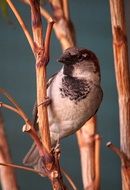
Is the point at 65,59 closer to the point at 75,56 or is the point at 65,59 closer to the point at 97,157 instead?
the point at 75,56

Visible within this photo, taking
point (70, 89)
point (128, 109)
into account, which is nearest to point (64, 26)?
point (70, 89)

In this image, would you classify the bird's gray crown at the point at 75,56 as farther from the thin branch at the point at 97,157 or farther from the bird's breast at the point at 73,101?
the thin branch at the point at 97,157

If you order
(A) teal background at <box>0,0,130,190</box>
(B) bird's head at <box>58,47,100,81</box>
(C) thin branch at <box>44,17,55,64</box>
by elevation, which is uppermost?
(C) thin branch at <box>44,17,55,64</box>

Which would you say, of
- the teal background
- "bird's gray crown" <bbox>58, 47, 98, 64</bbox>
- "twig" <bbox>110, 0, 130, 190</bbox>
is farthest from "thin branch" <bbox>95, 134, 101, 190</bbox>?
the teal background

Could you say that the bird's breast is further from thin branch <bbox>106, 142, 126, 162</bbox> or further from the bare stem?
the bare stem

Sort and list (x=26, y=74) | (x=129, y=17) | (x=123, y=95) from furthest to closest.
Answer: (x=26, y=74) < (x=129, y=17) < (x=123, y=95)

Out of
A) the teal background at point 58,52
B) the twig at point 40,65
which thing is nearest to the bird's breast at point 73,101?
the twig at point 40,65

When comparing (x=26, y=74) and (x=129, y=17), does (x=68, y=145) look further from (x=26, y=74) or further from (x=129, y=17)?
(x=129, y=17)

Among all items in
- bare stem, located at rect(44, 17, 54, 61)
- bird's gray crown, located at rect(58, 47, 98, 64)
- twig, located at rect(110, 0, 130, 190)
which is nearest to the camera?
bare stem, located at rect(44, 17, 54, 61)

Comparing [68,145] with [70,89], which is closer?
[70,89]
